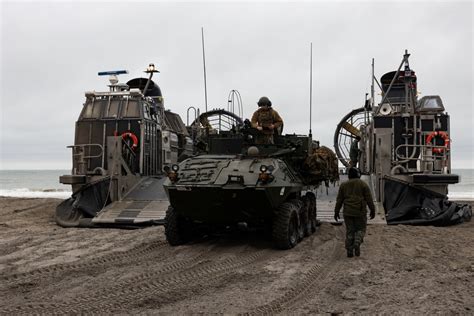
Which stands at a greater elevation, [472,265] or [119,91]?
[119,91]

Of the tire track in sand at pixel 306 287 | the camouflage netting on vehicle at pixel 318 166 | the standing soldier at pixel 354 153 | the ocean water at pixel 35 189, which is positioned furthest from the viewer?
the ocean water at pixel 35 189

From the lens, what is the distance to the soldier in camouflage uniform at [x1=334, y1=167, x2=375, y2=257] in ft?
24.1

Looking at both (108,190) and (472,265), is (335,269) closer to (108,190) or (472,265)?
(472,265)

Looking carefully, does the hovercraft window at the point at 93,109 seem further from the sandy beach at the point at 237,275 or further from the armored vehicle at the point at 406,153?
the armored vehicle at the point at 406,153

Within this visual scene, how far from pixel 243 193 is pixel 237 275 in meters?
1.58

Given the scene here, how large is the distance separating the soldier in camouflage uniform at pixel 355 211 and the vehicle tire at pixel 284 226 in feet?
2.75

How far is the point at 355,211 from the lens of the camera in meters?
7.36

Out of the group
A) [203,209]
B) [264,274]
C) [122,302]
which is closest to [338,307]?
[264,274]

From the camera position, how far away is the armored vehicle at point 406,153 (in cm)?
1102

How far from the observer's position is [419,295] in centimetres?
505

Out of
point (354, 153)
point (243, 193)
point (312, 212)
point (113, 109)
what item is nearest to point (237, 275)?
point (243, 193)

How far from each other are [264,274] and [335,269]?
934 mm

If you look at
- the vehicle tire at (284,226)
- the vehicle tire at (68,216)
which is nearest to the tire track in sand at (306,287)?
the vehicle tire at (284,226)

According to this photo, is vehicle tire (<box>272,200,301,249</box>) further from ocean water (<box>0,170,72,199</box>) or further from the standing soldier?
ocean water (<box>0,170,72,199</box>)
